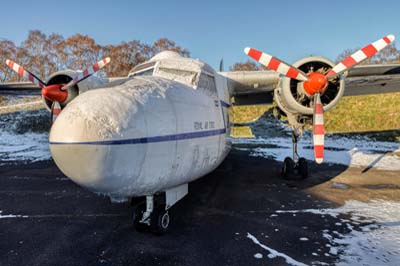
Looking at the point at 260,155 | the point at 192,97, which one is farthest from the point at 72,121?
the point at 260,155

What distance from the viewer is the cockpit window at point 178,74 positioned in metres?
5.78

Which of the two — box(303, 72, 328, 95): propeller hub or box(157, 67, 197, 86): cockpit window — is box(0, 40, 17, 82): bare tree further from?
box(303, 72, 328, 95): propeller hub

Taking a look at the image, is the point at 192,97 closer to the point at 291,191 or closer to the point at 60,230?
the point at 60,230

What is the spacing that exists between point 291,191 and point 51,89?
7.79m

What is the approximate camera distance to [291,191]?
7.72 m

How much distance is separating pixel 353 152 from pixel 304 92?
29.2 ft

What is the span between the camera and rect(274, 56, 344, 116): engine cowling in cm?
777

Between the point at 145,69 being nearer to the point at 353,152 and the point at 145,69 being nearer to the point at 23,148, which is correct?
the point at 353,152

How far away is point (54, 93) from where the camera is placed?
8.41 meters

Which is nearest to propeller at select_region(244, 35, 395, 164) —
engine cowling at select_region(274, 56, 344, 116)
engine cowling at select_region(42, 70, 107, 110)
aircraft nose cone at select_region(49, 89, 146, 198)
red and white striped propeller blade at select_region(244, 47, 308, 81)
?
red and white striped propeller blade at select_region(244, 47, 308, 81)

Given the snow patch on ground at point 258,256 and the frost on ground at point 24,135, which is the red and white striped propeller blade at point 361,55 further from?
the frost on ground at point 24,135

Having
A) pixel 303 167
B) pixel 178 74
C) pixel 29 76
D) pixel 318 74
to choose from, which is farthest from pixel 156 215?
pixel 29 76

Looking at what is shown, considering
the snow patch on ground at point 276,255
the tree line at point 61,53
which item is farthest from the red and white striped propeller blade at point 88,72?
the tree line at point 61,53

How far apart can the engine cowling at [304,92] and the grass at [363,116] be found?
46.9ft
